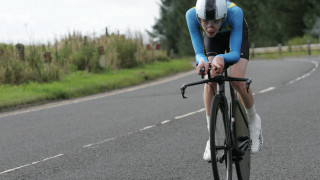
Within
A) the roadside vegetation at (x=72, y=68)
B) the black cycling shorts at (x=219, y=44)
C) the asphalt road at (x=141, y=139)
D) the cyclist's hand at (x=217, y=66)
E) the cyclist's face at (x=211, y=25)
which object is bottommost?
the asphalt road at (x=141, y=139)

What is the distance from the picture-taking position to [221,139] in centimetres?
494

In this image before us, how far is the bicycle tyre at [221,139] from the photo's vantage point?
15.5 ft

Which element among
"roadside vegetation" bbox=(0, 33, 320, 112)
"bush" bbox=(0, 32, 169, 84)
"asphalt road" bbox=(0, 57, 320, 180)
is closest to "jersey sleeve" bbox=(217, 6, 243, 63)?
"asphalt road" bbox=(0, 57, 320, 180)

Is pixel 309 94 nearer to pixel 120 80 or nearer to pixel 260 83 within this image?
pixel 260 83

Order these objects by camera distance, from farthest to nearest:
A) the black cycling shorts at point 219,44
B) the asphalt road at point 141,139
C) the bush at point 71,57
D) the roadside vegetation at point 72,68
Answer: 1. the bush at point 71,57
2. the roadside vegetation at point 72,68
3. the asphalt road at point 141,139
4. the black cycling shorts at point 219,44

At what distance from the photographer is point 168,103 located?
13422mm

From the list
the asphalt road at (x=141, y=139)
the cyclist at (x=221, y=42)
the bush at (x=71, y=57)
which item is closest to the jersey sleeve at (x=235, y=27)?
the cyclist at (x=221, y=42)

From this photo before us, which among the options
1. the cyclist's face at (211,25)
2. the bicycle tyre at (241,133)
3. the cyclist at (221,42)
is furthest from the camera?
the bicycle tyre at (241,133)

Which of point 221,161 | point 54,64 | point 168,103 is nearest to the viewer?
point 221,161

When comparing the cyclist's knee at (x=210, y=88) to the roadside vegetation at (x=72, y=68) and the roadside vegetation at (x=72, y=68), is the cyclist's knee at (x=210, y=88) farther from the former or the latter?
the roadside vegetation at (x=72, y=68)

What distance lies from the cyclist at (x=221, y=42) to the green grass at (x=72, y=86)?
926cm

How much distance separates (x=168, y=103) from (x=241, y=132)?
26.3ft

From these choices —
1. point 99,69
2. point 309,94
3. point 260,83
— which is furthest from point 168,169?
point 99,69

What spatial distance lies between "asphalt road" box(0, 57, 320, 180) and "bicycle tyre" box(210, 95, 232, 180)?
1147mm
